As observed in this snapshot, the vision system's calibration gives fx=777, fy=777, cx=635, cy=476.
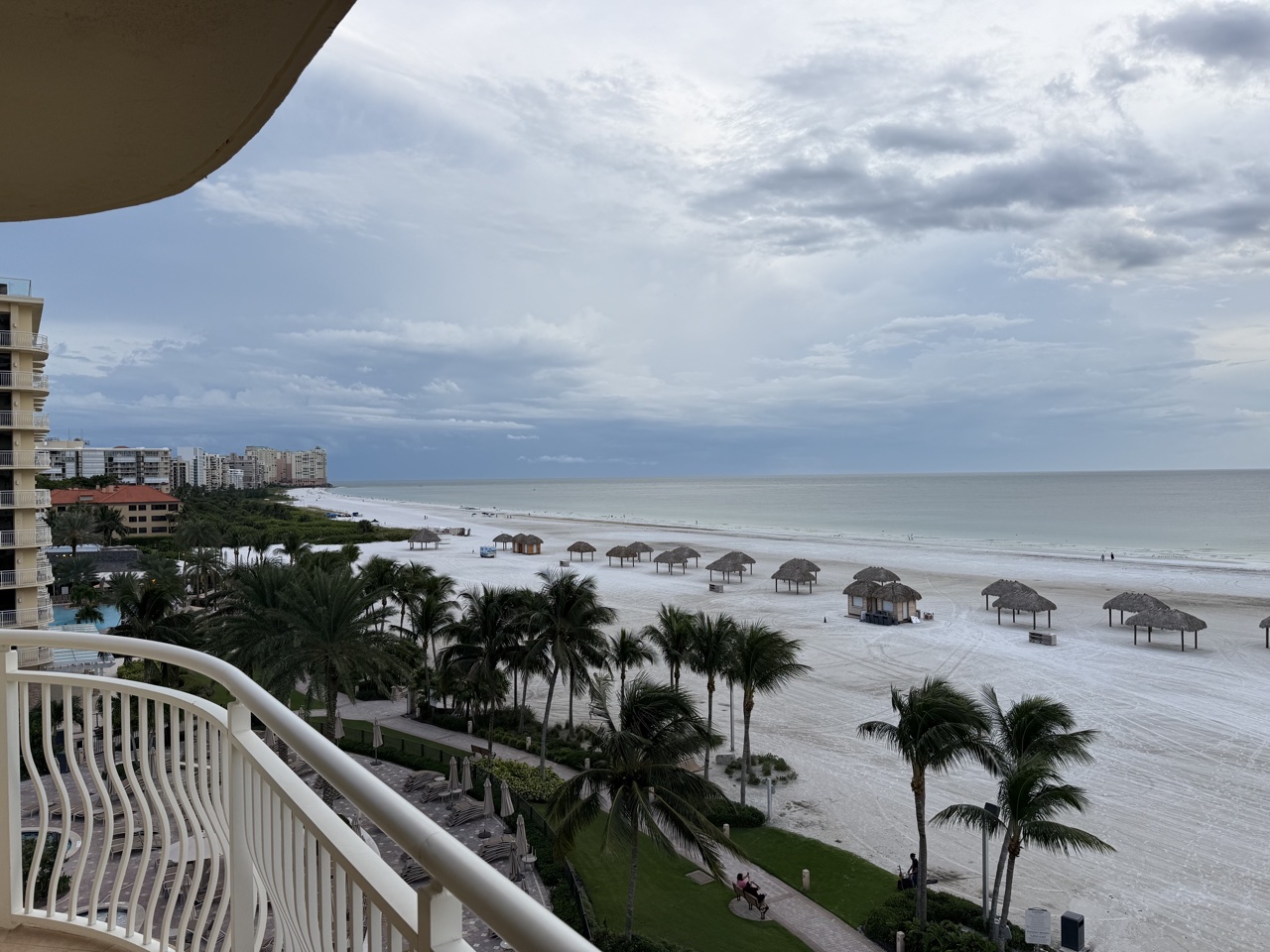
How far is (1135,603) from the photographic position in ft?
99.1

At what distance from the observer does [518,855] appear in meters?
12.3

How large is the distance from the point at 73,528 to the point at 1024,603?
183 feet

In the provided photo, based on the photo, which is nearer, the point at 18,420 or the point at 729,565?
the point at 18,420

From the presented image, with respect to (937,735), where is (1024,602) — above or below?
below

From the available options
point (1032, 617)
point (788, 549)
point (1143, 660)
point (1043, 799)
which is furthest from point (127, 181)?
point (788, 549)

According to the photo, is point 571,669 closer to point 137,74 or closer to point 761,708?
point 761,708

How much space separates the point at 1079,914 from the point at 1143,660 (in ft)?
58.2

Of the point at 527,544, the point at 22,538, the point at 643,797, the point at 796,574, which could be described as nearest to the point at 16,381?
the point at 22,538

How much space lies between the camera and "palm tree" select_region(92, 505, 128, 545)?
5716 cm

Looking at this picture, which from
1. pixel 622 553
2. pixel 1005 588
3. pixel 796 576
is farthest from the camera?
pixel 622 553

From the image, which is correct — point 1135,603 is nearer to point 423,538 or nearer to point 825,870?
point 825,870

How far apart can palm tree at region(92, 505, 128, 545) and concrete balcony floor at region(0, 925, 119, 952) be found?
212 feet

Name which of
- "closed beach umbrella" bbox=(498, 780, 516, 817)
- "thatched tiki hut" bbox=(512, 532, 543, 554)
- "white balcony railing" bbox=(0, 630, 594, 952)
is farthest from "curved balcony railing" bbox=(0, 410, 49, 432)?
"thatched tiki hut" bbox=(512, 532, 543, 554)

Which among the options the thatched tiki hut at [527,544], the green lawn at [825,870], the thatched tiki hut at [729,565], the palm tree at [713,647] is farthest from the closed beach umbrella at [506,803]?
the thatched tiki hut at [527,544]
